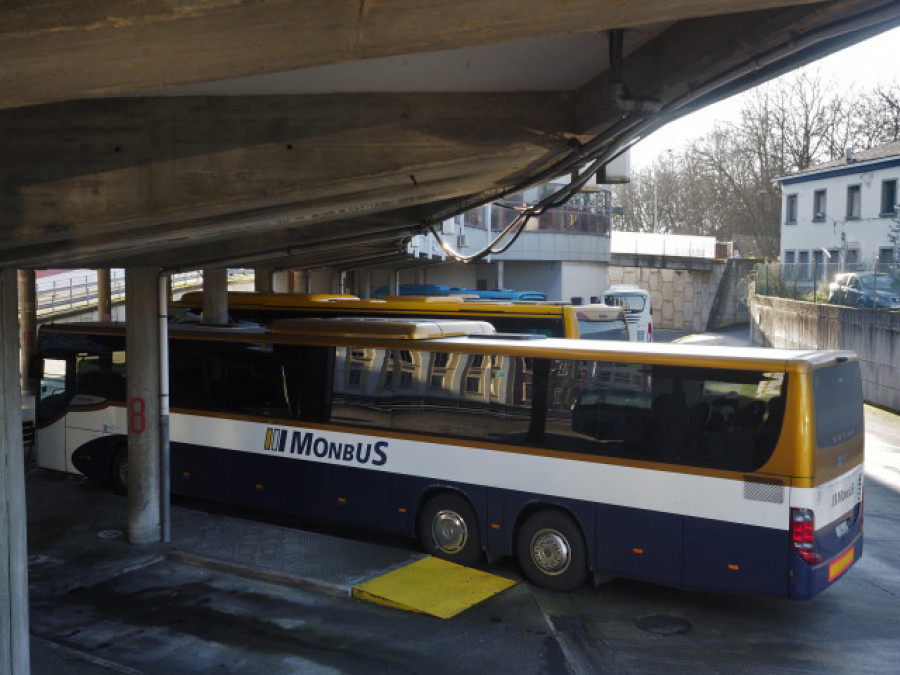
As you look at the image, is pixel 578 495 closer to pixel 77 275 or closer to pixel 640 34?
pixel 640 34

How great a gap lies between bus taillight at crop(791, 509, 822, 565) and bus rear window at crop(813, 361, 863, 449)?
2.25ft

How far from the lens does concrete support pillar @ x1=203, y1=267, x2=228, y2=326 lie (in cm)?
1587

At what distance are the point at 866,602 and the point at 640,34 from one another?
276 inches

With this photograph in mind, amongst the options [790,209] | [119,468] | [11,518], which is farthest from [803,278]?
[11,518]

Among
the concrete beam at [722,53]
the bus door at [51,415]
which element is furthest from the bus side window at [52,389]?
the concrete beam at [722,53]

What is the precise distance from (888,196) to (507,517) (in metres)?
35.6

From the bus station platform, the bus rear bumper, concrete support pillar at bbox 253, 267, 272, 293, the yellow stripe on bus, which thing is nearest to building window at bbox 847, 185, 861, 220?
concrete support pillar at bbox 253, 267, 272, 293

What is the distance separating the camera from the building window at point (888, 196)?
131 ft

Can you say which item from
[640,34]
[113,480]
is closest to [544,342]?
[640,34]

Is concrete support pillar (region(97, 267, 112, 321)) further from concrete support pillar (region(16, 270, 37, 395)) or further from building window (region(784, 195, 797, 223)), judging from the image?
building window (region(784, 195, 797, 223))

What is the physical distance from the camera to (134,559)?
37.3 ft

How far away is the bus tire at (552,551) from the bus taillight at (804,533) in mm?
2347

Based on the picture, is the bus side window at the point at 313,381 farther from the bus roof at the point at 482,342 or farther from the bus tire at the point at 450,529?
the bus tire at the point at 450,529

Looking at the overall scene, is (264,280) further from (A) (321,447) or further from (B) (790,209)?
(B) (790,209)
